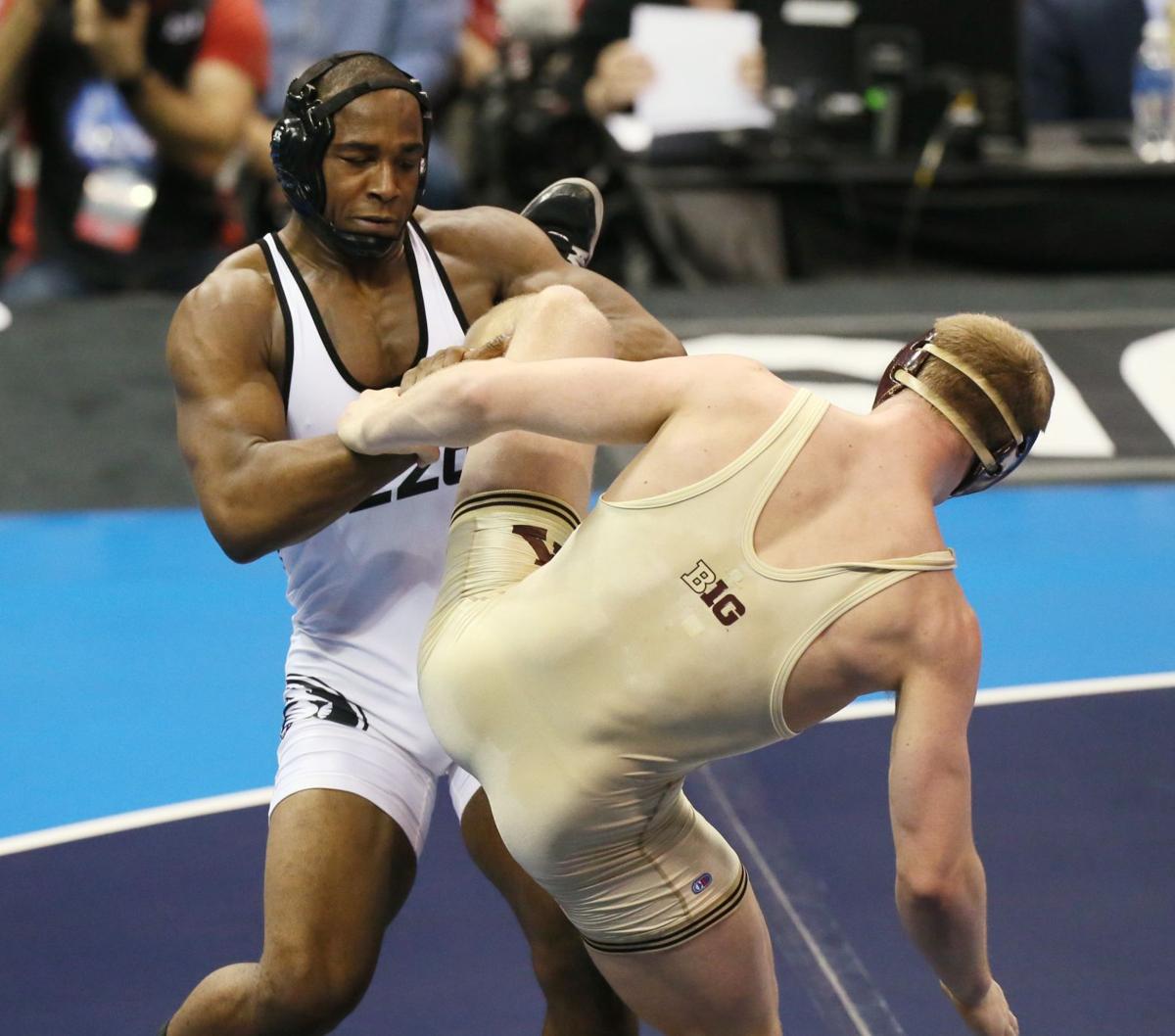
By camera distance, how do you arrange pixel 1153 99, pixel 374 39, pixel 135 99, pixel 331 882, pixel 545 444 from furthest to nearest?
pixel 1153 99
pixel 374 39
pixel 135 99
pixel 331 882
pixel 545 444

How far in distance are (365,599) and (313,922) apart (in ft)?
2.17

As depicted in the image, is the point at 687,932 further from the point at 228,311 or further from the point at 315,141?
the point at 315,141

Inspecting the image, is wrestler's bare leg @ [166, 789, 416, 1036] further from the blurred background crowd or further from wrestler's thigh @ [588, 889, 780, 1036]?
the blurred background crowd

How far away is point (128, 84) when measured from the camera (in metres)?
8.38

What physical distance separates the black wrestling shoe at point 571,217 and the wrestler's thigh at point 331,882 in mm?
1203

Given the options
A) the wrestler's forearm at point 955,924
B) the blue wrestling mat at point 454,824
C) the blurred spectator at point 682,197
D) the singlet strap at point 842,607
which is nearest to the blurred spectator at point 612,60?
the blurred spectator at point 682,197

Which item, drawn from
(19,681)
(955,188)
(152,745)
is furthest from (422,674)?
(955,188)

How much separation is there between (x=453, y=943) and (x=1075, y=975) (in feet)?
4.34

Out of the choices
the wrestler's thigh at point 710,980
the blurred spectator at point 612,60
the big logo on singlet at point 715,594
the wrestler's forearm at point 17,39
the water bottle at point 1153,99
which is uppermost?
the big logo on singlet at point 715,594

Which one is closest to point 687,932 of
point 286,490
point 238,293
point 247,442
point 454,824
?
point 286,490

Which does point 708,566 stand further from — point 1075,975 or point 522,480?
point 1075,975

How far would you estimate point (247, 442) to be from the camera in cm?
335

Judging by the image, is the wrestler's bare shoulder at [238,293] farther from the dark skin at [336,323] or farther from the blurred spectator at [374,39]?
the blurred spectator at [374,39]

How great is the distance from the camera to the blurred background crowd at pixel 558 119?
8445 mm
